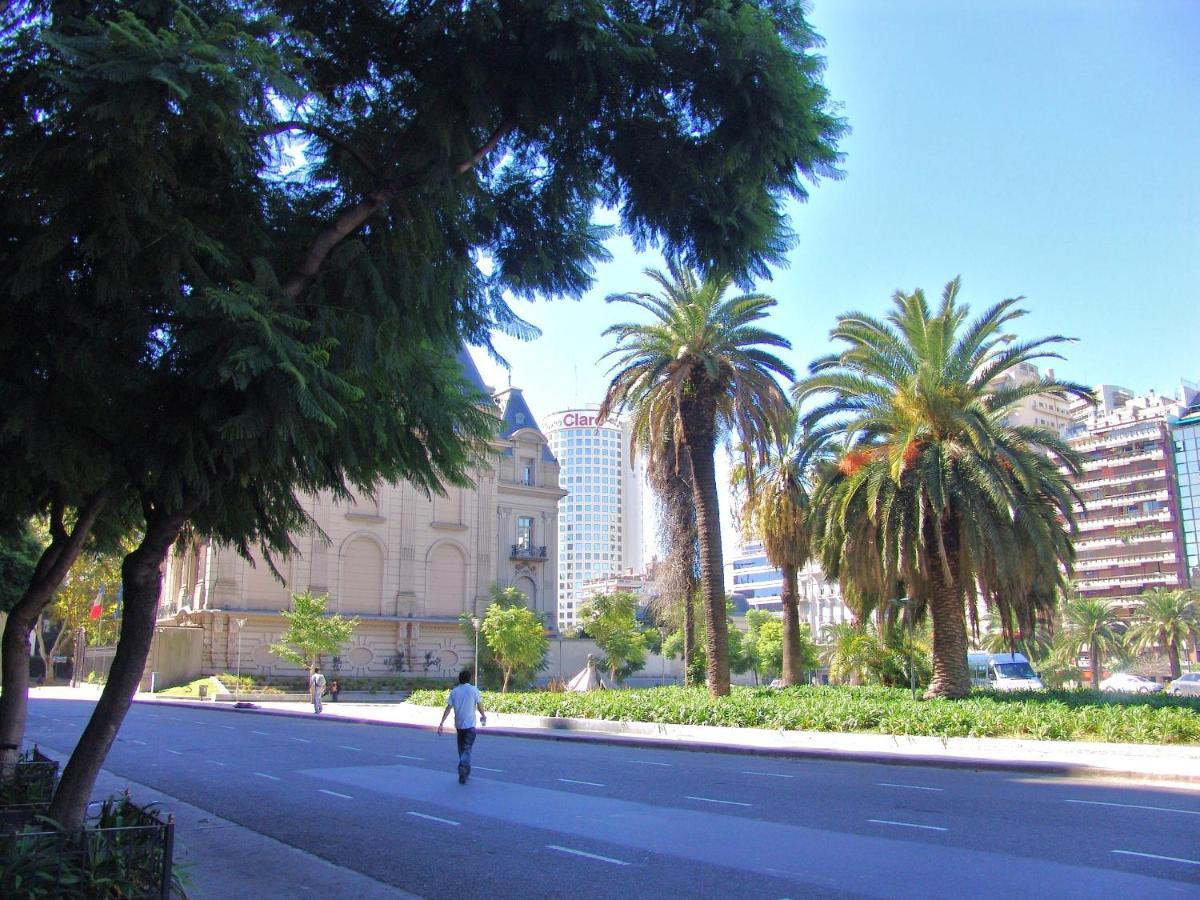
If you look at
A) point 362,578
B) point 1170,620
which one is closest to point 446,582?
point 362,578

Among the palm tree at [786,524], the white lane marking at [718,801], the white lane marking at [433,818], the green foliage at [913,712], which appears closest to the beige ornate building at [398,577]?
the palm tree at [786,524]

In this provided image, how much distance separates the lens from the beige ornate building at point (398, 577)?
55.1 meters

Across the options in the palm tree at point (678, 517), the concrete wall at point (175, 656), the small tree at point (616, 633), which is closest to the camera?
the palm tree at point (678, 517)

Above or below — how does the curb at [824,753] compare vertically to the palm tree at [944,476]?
below

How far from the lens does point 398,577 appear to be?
60625 millimetres

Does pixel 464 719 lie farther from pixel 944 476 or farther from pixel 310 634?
pixel 310 634

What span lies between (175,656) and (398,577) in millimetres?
13188

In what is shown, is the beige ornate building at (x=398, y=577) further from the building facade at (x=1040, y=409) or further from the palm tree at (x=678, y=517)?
the building facade at (x=1040, y=409)

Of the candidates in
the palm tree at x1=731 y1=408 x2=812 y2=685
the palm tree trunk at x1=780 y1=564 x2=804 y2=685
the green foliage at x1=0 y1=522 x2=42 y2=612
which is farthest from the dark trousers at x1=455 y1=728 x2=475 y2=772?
the palm tree trunk at x1=780 y1=564 x2=804 y2=685

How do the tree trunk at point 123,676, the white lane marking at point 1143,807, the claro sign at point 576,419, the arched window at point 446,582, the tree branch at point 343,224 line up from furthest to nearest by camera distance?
the claro sign at point 576,419, the arched window at point 446,582, the white lane marking at point 1143,807, the tree branch at point 343,224, the tree trunk at point 123,676

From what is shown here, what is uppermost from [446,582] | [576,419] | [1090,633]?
[576,419]

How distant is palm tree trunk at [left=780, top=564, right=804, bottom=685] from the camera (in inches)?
1266

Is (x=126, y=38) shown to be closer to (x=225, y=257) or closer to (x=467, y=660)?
(x=225, y=257)

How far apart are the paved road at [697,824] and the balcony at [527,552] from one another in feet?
155
